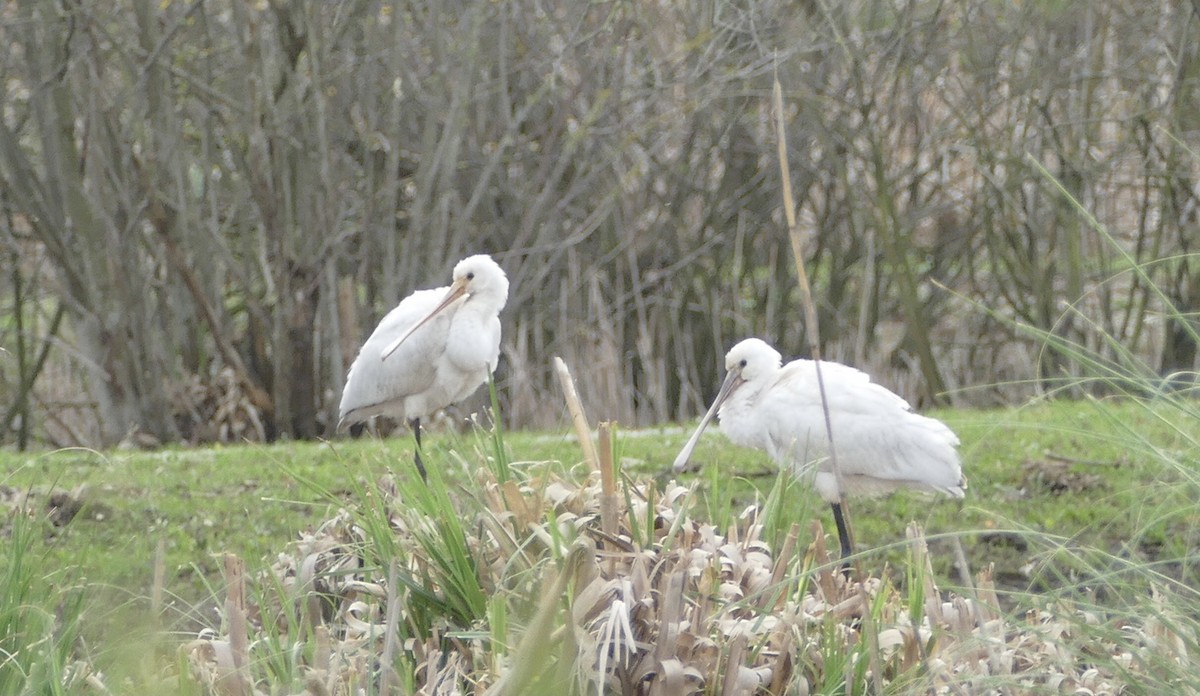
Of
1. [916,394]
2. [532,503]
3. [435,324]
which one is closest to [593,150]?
[916,394]

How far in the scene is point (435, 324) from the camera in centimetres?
653

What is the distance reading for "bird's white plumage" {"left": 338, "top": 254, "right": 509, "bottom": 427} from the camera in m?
6.46

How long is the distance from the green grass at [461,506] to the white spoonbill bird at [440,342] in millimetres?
363

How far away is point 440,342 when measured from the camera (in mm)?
6527

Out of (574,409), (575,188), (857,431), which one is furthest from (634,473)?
(575,188)

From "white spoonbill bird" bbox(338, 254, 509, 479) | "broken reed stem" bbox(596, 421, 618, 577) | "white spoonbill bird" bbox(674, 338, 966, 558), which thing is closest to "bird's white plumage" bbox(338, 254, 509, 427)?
"white spoonbill bird" bbox(338, 254, 509, 479)

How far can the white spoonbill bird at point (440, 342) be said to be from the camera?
6.46 metres

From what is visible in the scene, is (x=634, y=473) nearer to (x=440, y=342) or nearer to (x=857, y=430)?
(x=440, y=342)

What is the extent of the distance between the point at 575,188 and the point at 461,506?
7471 millimetres

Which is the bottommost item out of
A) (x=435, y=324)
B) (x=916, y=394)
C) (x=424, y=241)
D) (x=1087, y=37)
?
(x=916, y=394)

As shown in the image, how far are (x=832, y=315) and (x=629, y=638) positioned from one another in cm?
960

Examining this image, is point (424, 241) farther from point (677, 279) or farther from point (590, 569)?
point (590, 569)

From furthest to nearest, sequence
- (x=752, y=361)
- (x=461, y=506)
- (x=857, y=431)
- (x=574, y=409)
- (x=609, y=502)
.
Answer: (x=752, y=361), (x=857, y=431), (x=461, y=506), (x=574, y=409), (x=609, y=502)

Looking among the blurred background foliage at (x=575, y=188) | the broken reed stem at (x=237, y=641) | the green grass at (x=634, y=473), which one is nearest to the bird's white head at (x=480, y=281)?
the green grass at (x=634, y=473)
